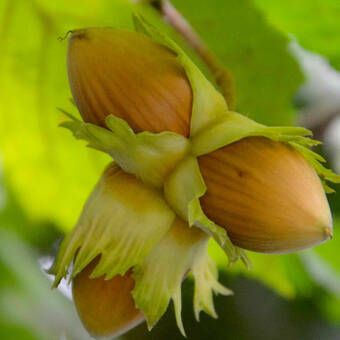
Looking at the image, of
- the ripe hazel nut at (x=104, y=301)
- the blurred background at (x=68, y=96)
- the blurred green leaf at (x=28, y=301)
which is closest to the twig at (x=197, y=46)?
the blurred background at (x=68, y=96)

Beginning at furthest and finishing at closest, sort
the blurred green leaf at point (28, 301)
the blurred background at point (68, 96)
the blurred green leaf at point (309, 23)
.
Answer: the blurred green leaf at point (28, 301), the blurred background at point (68, 96), the blurred green leaf at point (309, 23)

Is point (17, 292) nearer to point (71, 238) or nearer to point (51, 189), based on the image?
point (51, 189)

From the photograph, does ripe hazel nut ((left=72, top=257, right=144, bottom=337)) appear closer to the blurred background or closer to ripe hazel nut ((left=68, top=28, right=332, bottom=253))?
ripe hazel nut ((left=68, top=28, right=332, bottom=253))

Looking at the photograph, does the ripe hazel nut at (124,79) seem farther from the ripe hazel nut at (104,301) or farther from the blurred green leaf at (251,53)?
the blurred green leaf at (251,53)

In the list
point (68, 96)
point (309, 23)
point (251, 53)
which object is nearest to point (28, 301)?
point (68, 96)

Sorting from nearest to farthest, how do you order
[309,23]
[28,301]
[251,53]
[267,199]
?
[267,199] < [309,23] < [251,53] < [28,301]

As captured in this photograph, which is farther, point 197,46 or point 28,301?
point 28,301

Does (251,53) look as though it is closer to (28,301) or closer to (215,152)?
(215,152)
